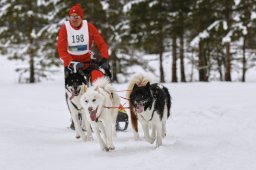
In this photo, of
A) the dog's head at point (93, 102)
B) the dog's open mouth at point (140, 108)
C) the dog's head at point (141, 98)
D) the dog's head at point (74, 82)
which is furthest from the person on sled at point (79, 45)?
the dog's open mouth at point (140, 108)

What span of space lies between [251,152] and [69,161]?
227 centimetres

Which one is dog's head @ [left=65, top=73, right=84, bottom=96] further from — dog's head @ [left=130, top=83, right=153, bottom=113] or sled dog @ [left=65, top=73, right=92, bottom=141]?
dog's head @ [left=130, top=83, right=153, bottom=113]

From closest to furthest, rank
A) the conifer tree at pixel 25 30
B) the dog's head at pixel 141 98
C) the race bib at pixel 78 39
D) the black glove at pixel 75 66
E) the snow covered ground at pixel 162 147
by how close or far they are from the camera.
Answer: the snow covered ground at pixel 162 147
the dog's head at pixel 141 98
the black glove at pixel 75 66
the race bib at pixel 78 39
the conifer tree at pixel 25 30

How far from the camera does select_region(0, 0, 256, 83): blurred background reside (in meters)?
20.0

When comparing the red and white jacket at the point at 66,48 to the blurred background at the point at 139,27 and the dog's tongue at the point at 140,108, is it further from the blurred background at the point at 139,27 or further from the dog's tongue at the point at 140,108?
the blurred background at the point at 139,27

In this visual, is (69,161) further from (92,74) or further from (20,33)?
(20,33)

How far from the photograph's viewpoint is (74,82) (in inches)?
277

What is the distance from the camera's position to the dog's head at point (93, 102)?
6.04 meters

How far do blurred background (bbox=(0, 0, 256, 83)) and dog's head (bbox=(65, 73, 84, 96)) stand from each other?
12.7 meters

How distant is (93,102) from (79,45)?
190 cm

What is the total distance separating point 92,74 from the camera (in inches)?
298

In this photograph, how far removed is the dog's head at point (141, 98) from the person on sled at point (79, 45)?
145 cm

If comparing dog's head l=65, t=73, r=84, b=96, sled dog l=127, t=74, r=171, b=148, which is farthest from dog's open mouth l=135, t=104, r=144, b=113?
dog's head l=65, t=73, r=84, b=96

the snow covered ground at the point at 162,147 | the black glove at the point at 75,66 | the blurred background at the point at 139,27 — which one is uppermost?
the blurred background at the point at 139,27
